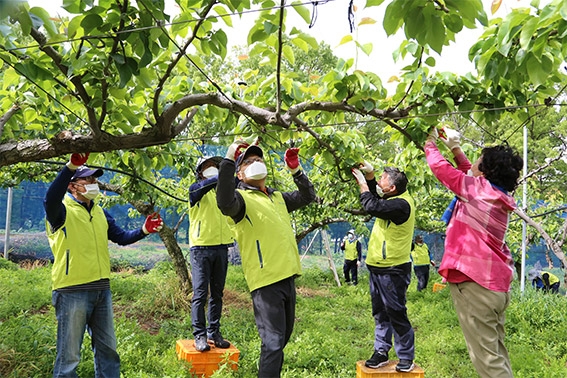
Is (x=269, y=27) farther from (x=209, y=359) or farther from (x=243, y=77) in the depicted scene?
(x=209, y=359)

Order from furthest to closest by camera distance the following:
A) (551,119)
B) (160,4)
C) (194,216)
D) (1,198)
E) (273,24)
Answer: (551,119)
(1,198)
(194,216)
(273,24)
(160,4)

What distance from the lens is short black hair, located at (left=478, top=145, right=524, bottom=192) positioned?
2.38 m

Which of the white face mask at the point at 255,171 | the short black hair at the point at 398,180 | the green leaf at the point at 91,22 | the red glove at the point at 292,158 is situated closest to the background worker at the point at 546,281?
the short black hair at the point at 398,180

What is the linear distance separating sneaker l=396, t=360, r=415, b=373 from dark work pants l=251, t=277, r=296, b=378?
1.43 metres

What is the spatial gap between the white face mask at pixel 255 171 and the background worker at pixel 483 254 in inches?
37.3

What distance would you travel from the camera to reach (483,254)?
236 centimetres

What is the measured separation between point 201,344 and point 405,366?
1639 mm

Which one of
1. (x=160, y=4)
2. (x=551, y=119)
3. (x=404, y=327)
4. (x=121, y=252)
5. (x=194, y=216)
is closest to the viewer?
(x=160, y=4)

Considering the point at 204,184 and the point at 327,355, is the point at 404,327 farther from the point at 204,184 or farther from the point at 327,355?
the point at 204,184

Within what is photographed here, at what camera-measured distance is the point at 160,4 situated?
151 cm

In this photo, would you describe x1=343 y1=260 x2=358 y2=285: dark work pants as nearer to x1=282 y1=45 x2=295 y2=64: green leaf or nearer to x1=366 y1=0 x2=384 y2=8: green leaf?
x1=282 y1=45 x2=295 y2=64: green leaf

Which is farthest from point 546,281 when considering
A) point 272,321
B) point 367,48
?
point 367,48

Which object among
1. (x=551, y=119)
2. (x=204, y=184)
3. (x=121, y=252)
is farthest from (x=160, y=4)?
(x=551, y=119)

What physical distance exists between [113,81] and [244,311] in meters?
4.88
